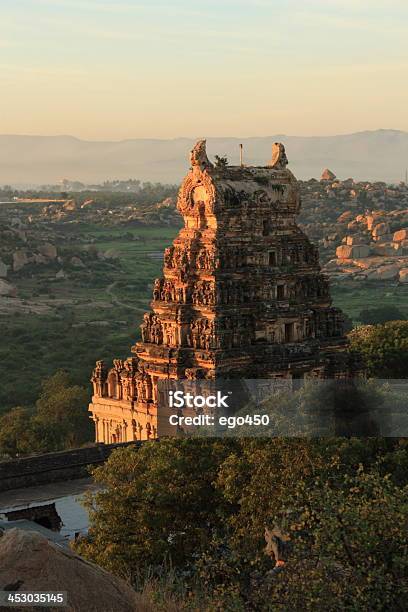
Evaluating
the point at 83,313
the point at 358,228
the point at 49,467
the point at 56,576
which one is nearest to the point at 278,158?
the point at 49,467

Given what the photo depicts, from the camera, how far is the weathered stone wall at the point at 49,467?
39.7 m

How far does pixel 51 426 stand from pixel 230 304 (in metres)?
9.56

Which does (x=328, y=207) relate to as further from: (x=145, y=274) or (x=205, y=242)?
(x=205, y=242)

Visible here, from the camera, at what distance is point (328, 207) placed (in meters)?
180

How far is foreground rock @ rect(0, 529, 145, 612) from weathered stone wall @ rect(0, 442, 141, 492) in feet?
71.8

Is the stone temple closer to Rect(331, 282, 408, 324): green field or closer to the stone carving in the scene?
the stone carving

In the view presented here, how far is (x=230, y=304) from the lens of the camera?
4522cm

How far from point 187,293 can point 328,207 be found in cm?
13519

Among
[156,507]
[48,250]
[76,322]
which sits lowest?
[76,322]

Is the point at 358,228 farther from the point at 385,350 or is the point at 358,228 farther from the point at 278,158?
the point at 278,158

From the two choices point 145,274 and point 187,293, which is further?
point 145,274

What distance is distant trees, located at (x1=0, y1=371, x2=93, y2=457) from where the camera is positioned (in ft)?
164

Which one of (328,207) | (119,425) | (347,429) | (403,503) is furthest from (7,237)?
(403,503)

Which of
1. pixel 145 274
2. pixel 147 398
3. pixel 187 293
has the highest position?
pixel 187 293
